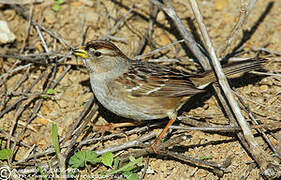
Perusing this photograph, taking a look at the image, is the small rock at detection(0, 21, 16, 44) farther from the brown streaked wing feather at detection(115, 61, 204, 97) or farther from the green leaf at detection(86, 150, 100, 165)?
the green leaf at detection(86, 150, 100, 165)

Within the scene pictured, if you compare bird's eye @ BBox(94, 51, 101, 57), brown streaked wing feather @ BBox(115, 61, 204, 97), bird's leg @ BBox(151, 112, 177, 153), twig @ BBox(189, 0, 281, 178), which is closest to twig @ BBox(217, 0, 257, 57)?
brown streaked wing feather @ BBox(115, 61, 204, 97)

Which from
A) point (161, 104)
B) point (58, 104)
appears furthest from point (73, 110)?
point (161, 104)

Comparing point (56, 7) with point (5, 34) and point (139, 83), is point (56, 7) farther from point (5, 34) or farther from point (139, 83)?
point (139, 83)

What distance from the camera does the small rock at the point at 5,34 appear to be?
5.28 m

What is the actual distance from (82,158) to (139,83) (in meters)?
1.13

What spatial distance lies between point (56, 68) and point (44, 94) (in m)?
0.53

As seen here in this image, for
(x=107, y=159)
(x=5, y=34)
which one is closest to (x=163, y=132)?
(x=107, y=159)

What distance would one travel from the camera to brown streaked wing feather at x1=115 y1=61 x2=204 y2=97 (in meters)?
4.34

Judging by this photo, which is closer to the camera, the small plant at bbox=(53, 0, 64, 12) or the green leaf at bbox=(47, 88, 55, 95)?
the green leaf at bbox=(47, 88, 55, 95)

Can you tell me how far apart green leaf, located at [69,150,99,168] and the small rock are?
2.31m

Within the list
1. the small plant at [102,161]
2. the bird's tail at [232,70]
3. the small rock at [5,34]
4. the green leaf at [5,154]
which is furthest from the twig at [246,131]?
the small rock at [5,34]

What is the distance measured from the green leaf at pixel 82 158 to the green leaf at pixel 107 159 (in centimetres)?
8

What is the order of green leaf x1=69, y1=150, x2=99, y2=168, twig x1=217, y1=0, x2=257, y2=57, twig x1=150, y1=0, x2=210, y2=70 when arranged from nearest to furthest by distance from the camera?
green leaf x1=69, y1=150, x2=99, y2=168 → twig x1=217, y1=0, x2=257, y2=57 → twig x1=150, y1=0, x2=210, y2=70

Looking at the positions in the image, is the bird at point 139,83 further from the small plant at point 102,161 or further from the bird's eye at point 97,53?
the small plant at point 102,161
